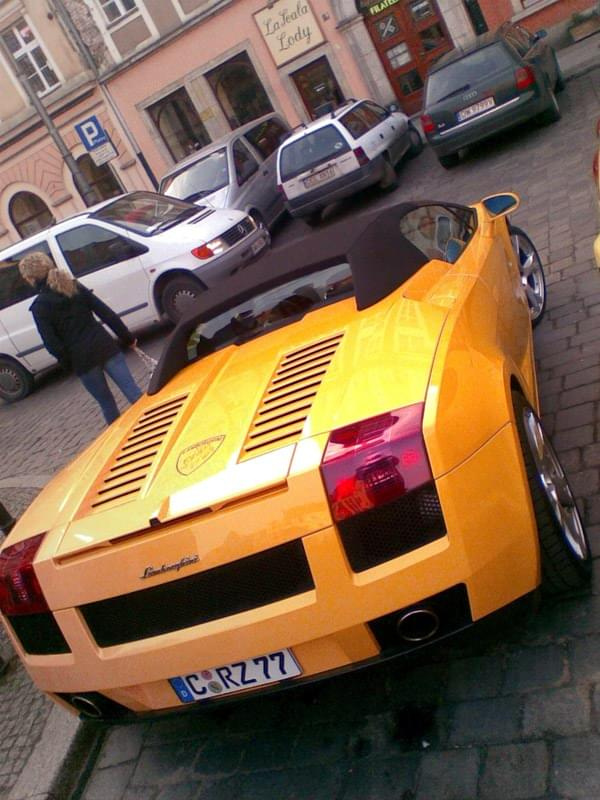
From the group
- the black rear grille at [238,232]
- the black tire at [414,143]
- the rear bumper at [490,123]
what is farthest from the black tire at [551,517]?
the black tire at [414,143]

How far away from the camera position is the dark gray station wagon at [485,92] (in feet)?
41.0

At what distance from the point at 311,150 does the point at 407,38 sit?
1101cm

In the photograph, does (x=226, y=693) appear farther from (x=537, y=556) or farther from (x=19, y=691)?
(x=19, y=691)

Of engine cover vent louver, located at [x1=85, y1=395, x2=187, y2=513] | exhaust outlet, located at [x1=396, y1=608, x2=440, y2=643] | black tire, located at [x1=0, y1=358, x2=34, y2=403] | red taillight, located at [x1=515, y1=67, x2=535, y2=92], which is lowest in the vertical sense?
black tire, located at [x1=0, y1=358, x2=34, y2=403]

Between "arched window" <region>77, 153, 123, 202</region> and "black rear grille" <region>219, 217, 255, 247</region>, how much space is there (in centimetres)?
1573

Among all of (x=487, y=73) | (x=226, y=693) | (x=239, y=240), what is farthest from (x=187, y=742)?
(x=487, y=73)

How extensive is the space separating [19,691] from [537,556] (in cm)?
293

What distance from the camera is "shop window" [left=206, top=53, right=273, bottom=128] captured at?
24.9m

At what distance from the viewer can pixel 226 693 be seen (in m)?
2.99

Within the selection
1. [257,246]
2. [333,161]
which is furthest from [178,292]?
[333,161]

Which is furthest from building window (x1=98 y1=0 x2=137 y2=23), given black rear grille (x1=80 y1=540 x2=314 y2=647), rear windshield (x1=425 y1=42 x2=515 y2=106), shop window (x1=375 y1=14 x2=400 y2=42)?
black rear grille (x1=80 y1=540 x2=314 y2=647)

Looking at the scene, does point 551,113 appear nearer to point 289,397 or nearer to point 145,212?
point 145,212

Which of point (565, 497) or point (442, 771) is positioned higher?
point (565, 497)

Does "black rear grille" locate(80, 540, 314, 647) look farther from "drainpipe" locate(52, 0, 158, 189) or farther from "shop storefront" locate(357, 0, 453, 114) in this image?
"drainpipe" locate(52, 0, 158, 189)
